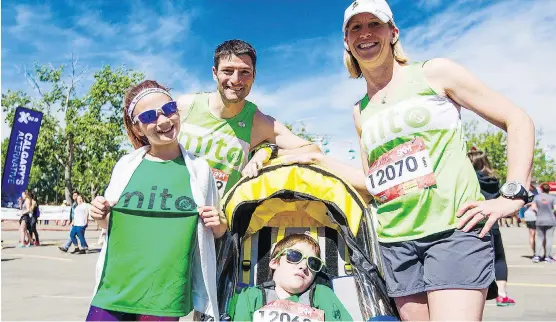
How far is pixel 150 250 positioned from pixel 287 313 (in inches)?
46.5

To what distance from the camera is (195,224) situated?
7.89 ft

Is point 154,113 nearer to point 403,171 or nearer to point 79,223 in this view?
point 403,171

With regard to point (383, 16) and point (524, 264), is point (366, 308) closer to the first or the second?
point (383, 16)

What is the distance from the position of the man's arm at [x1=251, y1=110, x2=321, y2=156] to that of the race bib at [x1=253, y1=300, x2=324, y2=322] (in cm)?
111

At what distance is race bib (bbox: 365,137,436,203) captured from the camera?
7.16ft

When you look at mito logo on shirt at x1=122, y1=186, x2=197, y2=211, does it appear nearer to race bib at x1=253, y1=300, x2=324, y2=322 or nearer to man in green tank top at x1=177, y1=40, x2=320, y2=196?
man in green tank top at x1=177, y1=40, x2=320, y2=196

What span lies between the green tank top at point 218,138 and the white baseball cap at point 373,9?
1287mm

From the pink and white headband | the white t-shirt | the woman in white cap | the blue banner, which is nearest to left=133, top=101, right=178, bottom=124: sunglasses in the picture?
the pink and white headband

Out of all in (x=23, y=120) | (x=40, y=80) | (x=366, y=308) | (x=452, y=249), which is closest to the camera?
(x=452, y=249)

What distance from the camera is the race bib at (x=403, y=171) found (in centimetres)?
218

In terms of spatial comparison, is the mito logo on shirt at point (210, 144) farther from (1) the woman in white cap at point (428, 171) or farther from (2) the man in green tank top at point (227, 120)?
(1) the woman in white cap at point (428, 171)

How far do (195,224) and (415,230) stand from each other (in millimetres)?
1059

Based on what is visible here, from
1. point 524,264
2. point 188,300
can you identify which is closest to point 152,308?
point 188,300

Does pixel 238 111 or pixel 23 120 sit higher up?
pixel 23 120
